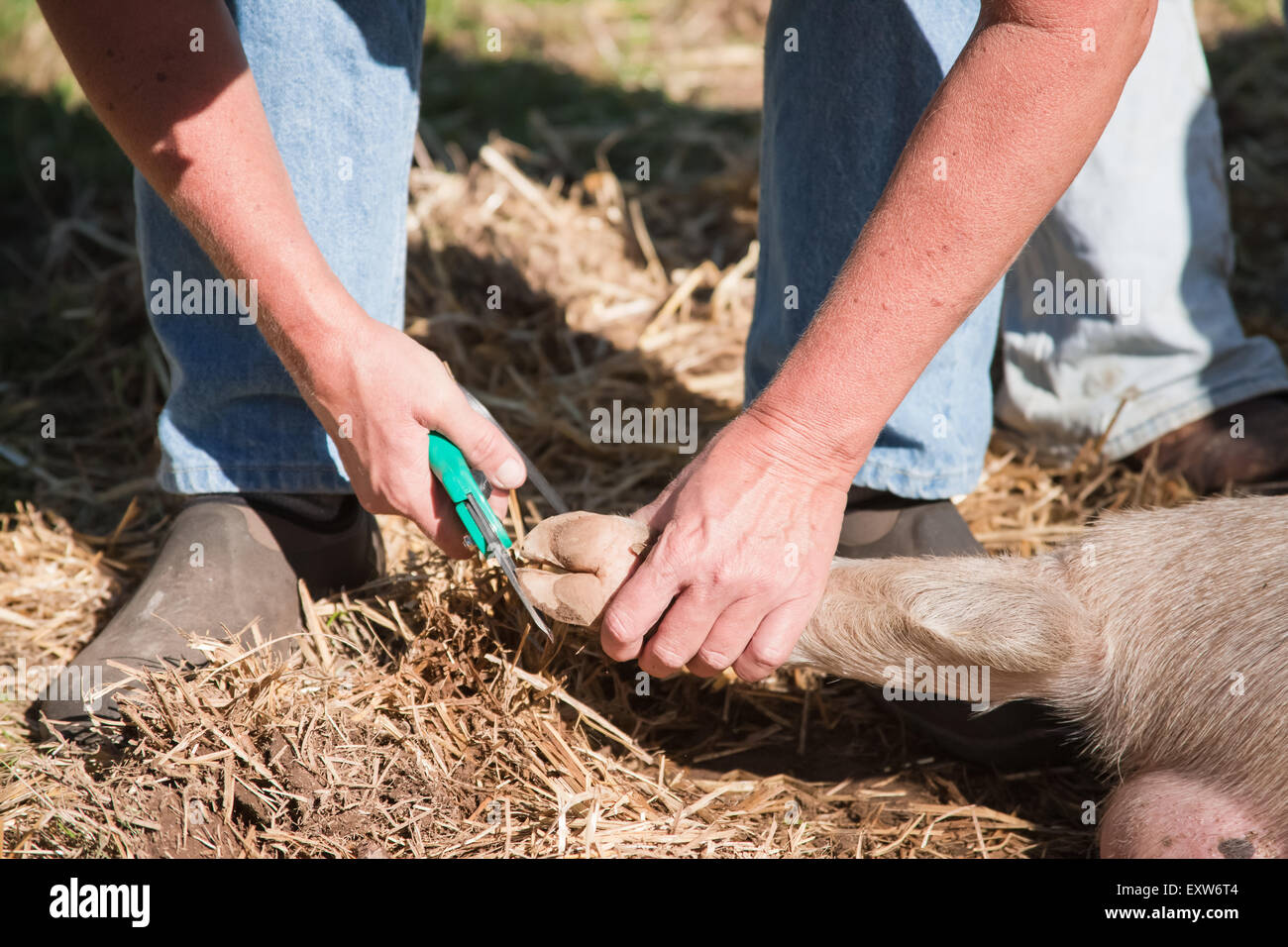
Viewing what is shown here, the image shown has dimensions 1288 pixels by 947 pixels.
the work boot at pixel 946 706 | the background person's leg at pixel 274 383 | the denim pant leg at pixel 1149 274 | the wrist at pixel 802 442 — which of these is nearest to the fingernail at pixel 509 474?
the wrist at pixel 802 442

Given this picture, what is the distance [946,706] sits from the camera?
1.51 meters

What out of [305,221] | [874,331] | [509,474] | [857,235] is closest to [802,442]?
[874,331]

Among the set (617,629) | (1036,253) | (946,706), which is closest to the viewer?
(617,629)

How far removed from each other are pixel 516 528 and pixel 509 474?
0.26 meters

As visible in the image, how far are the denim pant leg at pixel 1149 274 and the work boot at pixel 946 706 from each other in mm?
654

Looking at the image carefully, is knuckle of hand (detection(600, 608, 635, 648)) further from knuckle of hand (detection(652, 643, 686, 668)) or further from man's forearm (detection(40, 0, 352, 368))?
man's forearm (detection(40, 0, 352, 368))

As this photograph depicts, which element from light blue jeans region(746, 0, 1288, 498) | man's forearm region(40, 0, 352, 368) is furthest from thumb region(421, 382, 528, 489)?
light blue jeans region(746, 0, 1288, 498)

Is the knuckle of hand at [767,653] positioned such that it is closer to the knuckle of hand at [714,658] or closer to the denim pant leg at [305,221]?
the knuckle of hand at [714,658]

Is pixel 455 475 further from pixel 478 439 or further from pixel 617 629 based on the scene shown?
pixel 617 629

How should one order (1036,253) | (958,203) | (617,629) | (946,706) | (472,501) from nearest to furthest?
(958,203)
(617,629)
(472,501)
(946,706)
(1036,253)

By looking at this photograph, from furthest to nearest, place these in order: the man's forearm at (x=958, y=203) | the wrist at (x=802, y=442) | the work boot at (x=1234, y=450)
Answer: the work boot at (x=1234, y=450) < the wrist at (x=802, y=442) < the man's forearm at (x=958, y=203)

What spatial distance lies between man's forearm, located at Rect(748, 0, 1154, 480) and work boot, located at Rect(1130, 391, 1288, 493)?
1138mm

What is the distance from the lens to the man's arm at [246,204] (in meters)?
1.22

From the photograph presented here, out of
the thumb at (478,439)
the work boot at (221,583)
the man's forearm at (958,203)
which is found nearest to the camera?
the man's forearm at (958,203)
